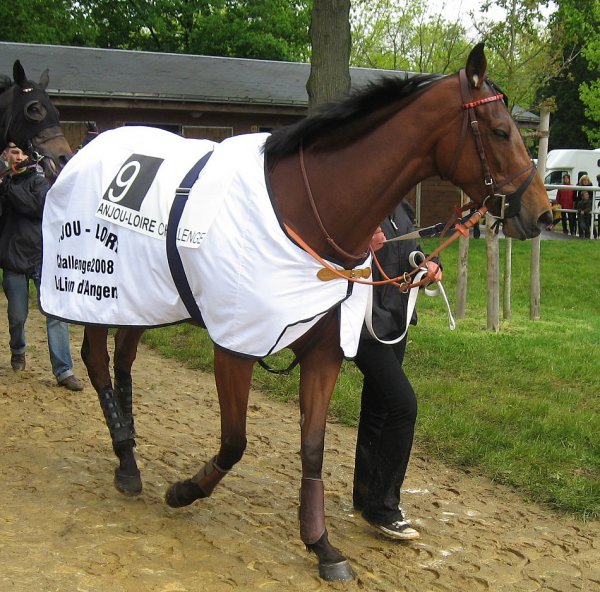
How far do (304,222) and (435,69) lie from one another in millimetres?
22414

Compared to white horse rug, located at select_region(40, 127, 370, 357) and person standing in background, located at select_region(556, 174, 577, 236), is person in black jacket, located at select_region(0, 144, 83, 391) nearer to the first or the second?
white horse rug, located at select_region(40, 127, 370, 357)

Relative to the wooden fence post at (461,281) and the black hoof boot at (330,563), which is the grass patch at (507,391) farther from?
the black hoof boot at (330,563)

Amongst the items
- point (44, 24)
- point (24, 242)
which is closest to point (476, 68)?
point (24, 242)

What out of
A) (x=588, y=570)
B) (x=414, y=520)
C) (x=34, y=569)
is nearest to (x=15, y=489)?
(x=34, y=569)

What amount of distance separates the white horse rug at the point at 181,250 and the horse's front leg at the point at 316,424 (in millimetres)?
131

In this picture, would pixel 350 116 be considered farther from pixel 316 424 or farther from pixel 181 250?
pixel 316 424

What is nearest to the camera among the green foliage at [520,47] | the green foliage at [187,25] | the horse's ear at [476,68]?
the horse's ear at [476,68]

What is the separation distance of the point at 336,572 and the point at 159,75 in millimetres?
17505

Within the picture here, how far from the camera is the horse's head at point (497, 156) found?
3.07 meters

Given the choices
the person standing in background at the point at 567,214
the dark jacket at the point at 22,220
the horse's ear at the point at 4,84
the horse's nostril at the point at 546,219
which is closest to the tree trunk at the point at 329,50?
the dark jacket at the point at 22,220

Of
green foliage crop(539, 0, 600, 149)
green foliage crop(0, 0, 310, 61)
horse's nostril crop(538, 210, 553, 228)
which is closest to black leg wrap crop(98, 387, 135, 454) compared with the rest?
horse's nostril crop(538, 210, 553, 228)

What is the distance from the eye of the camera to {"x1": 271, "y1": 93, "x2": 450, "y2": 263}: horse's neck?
126 inches

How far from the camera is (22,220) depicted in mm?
6352

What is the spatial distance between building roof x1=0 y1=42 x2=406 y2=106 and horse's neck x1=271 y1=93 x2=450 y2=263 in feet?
46.9
